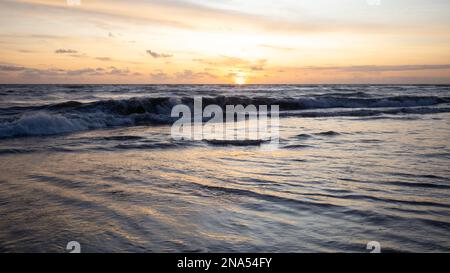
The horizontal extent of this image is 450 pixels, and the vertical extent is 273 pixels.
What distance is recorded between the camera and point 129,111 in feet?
59.4

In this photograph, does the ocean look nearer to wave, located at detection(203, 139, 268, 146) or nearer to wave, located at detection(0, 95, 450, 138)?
wave, located at detection(203, 139, 268, 146)

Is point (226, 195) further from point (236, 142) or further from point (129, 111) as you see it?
point (129, 111)

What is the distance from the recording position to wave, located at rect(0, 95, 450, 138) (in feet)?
38.1

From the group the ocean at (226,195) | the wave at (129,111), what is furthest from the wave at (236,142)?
the wave at (129,111)

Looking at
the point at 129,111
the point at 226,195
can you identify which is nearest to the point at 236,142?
the point at 226,195

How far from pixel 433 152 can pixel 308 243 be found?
5.37m

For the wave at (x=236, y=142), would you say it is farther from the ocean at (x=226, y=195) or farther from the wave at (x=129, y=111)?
the wave at (x=129, y=111)

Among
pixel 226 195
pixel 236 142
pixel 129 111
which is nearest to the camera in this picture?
pixel 226 195

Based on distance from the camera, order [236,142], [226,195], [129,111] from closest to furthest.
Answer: [226,195] → [236,142] → [129,111]

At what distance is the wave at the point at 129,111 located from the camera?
11.6 meters

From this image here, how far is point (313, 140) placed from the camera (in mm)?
9352

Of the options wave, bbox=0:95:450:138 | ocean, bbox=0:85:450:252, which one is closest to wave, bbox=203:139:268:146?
ocean, bbox=0:85:450:252
